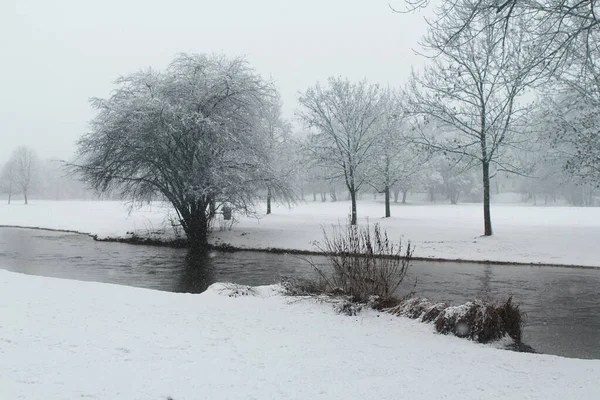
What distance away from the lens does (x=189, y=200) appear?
2611 cm

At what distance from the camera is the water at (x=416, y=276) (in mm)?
10185

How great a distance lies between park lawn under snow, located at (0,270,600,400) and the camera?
16.1 ft

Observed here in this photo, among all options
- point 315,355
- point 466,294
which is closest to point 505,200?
point 466,294

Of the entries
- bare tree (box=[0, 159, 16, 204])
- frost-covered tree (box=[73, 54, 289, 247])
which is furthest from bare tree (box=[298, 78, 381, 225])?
bare tree (box=[0, 159, 16, 204])

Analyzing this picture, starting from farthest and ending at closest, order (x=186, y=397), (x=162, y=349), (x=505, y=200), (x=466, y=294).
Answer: (x=505, y=200) < (x=466, y=294) < (x=162, y=349) < (x=186, y=397)

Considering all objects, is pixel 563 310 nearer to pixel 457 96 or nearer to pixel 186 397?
pixel 186 397

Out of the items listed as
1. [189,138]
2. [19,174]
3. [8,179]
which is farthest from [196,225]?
[8,179]

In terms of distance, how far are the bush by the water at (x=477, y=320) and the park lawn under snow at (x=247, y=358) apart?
291 mm

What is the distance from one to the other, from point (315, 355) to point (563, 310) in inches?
326

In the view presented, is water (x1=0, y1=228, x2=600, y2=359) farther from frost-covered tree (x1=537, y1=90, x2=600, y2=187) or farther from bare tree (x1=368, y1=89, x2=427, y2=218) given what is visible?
bare tree (x1=368, y1=89, x2=427, y2=218)

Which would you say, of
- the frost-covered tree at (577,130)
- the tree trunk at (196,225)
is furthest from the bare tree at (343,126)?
the frost-covered tree at (577,130)

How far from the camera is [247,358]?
600cm

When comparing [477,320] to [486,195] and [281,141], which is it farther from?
[281,141]

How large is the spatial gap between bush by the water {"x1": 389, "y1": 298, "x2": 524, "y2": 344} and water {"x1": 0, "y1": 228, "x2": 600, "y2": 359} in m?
0.77
